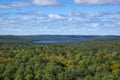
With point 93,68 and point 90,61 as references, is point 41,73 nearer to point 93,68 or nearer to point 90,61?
point 93,68

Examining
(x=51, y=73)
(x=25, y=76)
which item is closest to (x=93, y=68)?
(x=51, y=73)

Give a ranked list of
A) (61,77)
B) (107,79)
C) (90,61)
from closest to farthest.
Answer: (107,79), (61,77), (90,61)

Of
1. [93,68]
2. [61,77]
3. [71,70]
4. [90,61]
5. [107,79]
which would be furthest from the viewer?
[90,61]

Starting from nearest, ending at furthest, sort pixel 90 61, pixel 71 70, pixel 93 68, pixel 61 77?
1. pixel 61 77
2. pixel 71 70
3. pixel 93 68
4. pixel 90 61

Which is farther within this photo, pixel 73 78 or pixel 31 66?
pixel 31 66

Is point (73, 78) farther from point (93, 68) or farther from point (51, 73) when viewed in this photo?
point (93, 68)

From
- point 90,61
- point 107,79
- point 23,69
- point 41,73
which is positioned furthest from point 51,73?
point 90,61

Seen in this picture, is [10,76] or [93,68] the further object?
[93,68]

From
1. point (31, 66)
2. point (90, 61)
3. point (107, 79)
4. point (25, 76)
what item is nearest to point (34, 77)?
point (25, 76)

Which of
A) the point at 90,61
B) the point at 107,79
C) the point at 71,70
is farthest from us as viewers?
the point at 90,61
